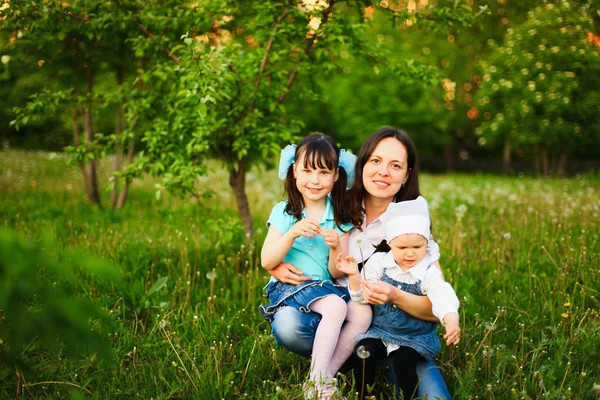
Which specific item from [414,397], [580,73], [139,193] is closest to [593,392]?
[414,397]

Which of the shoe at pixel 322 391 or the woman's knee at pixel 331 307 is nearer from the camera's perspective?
the shoe at pixel 322 391

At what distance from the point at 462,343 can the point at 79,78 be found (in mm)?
4851

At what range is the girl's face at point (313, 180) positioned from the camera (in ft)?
8.28

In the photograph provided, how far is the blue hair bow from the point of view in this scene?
2.72 m

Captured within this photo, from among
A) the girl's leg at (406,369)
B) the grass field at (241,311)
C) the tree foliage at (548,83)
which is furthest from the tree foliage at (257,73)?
the tree foliage at (548,83)

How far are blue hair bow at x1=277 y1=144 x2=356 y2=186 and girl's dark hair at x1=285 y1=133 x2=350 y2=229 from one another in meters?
0.03

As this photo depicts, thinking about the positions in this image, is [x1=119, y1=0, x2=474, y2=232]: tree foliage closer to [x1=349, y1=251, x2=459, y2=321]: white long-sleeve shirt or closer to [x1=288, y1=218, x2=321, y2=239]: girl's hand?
[x1=288, y1=218, x2=321, y2=239]: girl's hand

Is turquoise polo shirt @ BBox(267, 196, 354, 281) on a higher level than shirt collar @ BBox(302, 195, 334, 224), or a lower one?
lower

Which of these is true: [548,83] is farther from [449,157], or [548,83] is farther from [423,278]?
[423,278]

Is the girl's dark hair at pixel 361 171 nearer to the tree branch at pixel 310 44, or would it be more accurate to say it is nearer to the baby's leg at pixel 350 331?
the baby's leg at pixel 350 331

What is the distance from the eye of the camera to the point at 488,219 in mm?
5406

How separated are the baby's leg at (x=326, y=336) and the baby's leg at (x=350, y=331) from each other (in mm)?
50

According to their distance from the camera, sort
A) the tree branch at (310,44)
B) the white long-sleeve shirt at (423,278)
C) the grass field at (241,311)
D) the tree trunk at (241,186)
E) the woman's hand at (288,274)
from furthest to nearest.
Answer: the tree trunk at (241,186) < the tree branch at (310,44) < the woman's hand at (288,274) < the grass field at (241,311) < the white long-sleeve shirt at (423,278)

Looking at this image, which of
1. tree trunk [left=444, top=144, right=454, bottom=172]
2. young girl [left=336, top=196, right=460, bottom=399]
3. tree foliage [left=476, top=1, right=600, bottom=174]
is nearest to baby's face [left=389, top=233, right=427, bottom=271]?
young girl [left=336, top=196, right=460, bottom=399]
